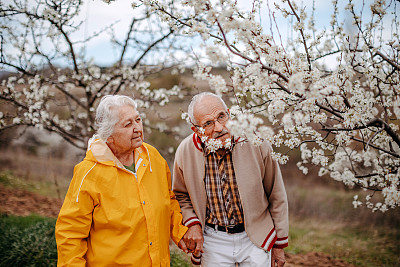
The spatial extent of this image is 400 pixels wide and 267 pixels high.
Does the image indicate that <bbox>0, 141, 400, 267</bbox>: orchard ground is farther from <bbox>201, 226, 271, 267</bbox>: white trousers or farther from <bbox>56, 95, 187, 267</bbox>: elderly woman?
<bbox>56, 95, 187, 267</bbox>: elderly woman

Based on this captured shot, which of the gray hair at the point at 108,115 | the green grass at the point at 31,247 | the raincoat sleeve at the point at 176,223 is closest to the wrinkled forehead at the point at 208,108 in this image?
the gray hair at the point at 108,115

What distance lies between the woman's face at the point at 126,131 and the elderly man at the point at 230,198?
42cm

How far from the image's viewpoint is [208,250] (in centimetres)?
223

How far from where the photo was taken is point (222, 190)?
2154 millimetres

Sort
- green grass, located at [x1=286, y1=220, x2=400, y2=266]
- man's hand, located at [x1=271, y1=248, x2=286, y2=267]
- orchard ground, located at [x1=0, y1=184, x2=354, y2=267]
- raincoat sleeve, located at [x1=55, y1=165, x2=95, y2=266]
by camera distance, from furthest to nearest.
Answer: green grass, located at [x1=286, y1=220, x2=400, y2=266] < orchard ground, located at [x1=0, y1=184, x2=354, y2=267] < man's hand, located at [x1=271, y1=248, x2=286, y2=267] < raincoat sleeve, located at [x1=55, y1=165, x2=95, y2=266]

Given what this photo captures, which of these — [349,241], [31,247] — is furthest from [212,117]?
[349,241]

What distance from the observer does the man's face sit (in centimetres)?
203

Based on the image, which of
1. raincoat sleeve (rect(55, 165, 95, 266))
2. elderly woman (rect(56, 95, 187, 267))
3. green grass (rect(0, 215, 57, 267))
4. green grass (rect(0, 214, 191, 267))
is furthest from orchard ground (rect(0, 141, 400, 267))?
raincoat sleeve (rect(55, 165, 95, 266))

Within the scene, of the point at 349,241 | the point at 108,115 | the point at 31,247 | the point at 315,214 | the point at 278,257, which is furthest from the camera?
the point at 315,214

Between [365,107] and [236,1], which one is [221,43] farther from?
[365,107]

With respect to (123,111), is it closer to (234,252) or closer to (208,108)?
(208,108)

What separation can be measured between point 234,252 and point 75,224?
1.15 m

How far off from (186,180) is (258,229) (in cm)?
65

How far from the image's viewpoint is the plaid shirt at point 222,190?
7.00ft
